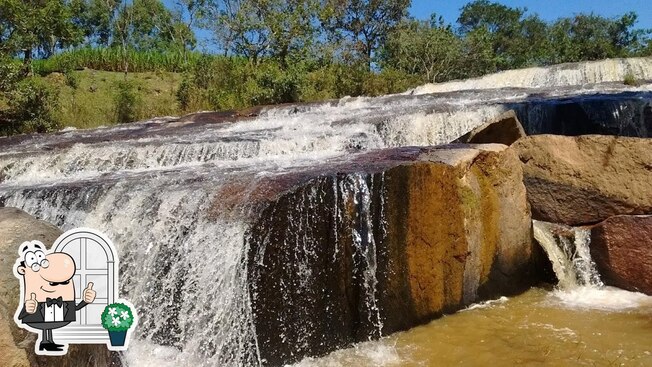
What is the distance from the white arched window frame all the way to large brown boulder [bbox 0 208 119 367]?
0.44ft

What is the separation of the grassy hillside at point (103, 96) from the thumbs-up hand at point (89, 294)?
15.2 meters

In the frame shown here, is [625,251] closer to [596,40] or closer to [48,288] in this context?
[48,288]

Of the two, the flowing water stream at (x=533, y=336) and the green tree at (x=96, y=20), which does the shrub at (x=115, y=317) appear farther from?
the green tree at (x=96, y=20)

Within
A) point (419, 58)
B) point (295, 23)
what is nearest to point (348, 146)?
point (295, 23)

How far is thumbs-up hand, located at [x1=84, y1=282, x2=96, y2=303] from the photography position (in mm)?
2303

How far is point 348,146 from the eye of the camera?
7.80 meters

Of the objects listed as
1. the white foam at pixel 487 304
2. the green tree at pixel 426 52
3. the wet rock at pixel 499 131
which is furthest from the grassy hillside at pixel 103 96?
the white foam at pixel 487 304

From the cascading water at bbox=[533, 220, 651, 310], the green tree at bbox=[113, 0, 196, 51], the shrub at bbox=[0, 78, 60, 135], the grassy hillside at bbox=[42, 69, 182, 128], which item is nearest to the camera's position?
the cascading water at bbox=[533, 220, 651, 310]

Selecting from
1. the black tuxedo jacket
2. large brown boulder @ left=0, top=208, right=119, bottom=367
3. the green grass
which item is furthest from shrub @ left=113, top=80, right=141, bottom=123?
the black tuxedo jacket

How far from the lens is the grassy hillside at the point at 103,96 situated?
16.7 metres

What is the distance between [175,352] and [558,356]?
280 centimetres

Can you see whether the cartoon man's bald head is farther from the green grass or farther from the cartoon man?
the green grass

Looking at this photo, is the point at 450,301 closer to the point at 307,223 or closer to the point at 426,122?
the point at 307,223

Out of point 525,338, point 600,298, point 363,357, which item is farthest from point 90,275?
point 600,298
